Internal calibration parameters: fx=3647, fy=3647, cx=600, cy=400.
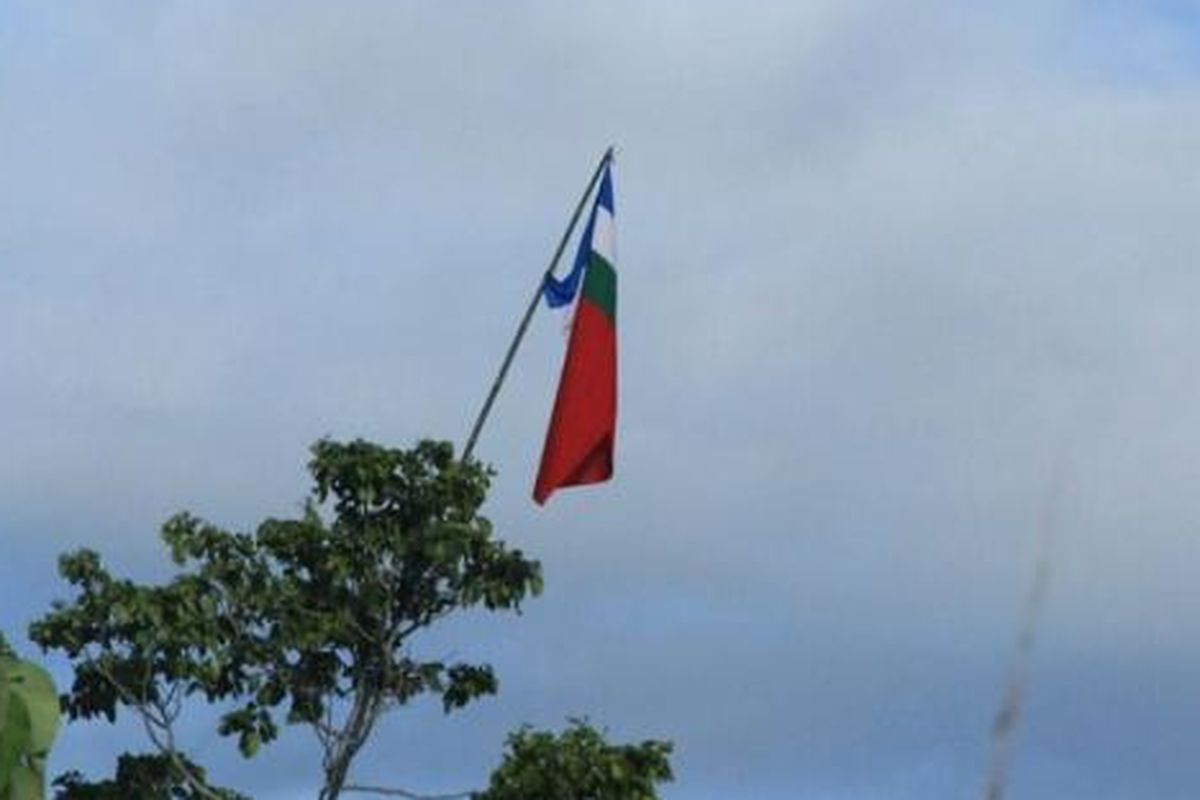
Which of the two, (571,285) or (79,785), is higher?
(571,285)

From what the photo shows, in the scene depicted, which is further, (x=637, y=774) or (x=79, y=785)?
(x=79, y=785)

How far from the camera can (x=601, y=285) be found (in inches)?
1459

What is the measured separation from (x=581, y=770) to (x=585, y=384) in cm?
656

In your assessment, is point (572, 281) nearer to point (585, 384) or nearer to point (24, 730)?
point (585, 384)

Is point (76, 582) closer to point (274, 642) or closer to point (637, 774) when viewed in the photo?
point (274, 642)

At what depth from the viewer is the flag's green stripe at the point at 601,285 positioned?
3694 centimetres

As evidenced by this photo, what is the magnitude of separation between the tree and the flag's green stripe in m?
12.3

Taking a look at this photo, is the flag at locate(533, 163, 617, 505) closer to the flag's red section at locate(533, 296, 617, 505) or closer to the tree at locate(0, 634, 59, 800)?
the flag's red section at locate(533, 296, 617, 505)

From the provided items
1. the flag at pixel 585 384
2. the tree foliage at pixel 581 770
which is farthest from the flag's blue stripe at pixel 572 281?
the tree foliage at pixel 581 770

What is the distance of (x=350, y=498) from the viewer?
33.8 metres

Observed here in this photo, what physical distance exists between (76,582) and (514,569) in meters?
4.04

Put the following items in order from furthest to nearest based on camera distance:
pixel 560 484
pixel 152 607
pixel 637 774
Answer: pixel 560 484, pixel 152 607, pixel 637 774

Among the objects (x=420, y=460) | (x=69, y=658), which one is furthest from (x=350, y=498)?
(x=69, y=658)

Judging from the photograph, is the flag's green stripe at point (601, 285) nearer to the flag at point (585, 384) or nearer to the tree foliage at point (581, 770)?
the flag at point (585, 384)
